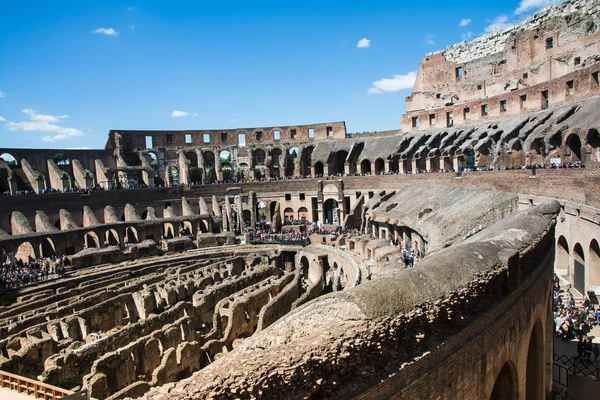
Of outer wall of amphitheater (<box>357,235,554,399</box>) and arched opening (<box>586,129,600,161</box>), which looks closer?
outer wall of amphitheater (<box>357,235,554,399</box>)

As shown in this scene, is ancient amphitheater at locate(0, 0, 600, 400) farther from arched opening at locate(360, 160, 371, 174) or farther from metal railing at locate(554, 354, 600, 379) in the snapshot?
metal railing at locate(554, 354, 600, 379)

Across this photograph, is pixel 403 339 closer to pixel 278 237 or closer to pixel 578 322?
pixel 578 322

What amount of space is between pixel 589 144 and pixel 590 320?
11208 mm

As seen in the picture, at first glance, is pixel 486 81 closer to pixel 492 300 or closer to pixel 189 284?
pixel 189 284

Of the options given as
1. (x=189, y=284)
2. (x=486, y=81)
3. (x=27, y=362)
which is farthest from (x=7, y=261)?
(x=486, y=81)

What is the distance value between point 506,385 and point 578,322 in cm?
613

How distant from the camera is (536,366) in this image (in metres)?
13.3

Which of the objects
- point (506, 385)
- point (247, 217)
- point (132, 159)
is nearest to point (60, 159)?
point (132, 159)

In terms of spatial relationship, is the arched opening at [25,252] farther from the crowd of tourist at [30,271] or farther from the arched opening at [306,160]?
the arched opening at [306,160]

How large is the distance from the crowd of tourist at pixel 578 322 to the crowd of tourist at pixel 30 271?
2609 cm

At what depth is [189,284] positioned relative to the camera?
22562 mm

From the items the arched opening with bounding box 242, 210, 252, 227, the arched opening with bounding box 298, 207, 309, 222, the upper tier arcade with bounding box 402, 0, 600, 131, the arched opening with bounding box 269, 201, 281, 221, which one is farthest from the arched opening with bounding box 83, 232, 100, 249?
the upper tier arcade with bounding box 402, 0, 600, 131

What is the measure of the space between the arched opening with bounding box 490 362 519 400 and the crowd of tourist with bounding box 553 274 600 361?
13.7 feet

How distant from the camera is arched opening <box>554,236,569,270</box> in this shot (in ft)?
63.8
